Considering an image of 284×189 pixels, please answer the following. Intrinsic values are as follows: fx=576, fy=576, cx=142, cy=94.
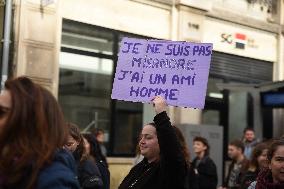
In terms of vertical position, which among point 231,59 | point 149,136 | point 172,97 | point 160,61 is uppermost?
point 231,59

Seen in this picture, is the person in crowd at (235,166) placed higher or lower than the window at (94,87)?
Result: lower

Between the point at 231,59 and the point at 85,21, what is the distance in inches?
184

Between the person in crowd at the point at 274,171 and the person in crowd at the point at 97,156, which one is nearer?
the person in crowd at the point at 274,171

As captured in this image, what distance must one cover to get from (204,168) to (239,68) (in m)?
6.61

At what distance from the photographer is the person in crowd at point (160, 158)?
3.62m

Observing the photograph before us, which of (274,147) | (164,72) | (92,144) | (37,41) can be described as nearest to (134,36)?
(37,41)

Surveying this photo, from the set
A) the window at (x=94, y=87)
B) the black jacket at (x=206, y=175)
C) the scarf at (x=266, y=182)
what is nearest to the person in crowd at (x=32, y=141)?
the scarf at (x=266, y=182)

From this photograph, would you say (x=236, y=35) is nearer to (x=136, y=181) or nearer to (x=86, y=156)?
(x=86, y=156)

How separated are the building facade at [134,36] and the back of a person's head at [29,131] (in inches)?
306

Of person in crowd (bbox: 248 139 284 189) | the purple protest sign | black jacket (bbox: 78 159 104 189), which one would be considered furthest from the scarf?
black jacket (bbox: 78 159 104 189)

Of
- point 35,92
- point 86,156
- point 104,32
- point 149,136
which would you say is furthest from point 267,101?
point 35,92

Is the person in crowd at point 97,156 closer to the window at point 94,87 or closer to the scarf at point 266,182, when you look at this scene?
the scarf at point 266,182

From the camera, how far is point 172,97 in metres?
4.38

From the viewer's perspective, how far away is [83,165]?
5.09 m
